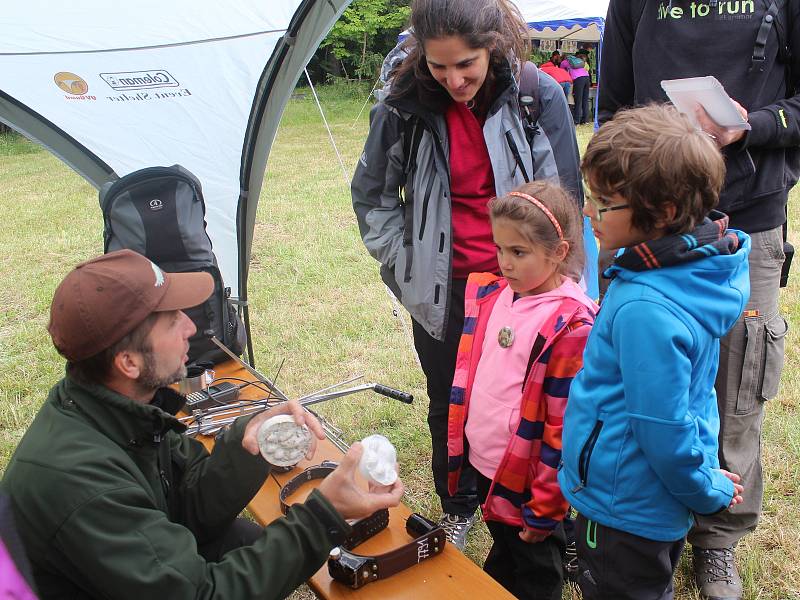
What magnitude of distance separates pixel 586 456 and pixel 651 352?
357mm

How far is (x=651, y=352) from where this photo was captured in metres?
1.62

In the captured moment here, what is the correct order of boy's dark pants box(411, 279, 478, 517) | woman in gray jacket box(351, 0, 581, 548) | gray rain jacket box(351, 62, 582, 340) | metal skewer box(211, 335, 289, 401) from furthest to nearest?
metal skewer box(211, 335, 289, 401)
boy's dark pants box(411, 279, 478, 517)
gray rain jacket box(351, 62, 582, 340)
woman in gray jacket box(351, 0, 581, 548)

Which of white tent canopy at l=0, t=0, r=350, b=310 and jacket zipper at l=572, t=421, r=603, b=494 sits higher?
white tent canopy at l=0, t=0, r=350, b=310

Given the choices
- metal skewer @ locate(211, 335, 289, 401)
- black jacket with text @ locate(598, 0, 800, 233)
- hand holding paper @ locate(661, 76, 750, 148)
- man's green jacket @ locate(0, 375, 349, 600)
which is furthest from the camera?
metal skewer @ locate(211, 335, 289, 401)

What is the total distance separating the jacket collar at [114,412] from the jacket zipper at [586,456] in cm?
104

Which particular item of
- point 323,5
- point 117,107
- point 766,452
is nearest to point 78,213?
point 117,107

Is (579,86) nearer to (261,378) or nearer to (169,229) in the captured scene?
(169,229)

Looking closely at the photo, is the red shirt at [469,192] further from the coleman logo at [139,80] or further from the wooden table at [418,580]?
the coleman logo at [139,80]

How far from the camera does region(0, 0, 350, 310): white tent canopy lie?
3885mm

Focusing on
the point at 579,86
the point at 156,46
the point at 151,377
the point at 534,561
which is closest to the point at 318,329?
the point at 156,46

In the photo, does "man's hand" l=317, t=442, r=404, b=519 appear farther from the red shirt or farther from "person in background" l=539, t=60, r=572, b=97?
"person in background" l=539, t=60, r=572, b=97

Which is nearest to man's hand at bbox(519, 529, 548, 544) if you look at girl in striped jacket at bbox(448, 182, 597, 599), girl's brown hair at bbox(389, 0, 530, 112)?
girl in striped jacket at bbox(448, 182, 597, 599)

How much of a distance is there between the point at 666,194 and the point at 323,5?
2668 mm

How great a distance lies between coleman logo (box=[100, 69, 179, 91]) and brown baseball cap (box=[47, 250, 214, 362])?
2.60 meters
